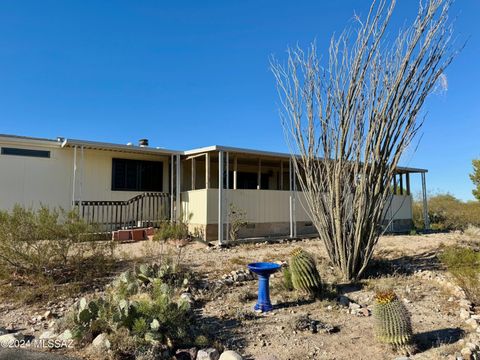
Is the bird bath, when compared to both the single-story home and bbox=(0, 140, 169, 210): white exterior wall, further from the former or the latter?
bbox=(0, 140, 169, 210): white exterior wall

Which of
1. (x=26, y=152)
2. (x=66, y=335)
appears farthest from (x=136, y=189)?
(x=66, y=335)

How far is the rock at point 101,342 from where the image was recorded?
373cm

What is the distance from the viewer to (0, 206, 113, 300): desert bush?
6.16 m

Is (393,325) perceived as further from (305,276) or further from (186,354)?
(186,354)

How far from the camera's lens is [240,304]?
5305mm

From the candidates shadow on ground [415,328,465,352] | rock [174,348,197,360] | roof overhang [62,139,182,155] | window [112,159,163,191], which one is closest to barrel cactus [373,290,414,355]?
shadow on ground [415,328,465,352]

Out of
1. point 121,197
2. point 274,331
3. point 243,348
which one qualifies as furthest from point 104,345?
point 121,197

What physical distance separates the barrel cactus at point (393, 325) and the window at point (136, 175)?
10.5 m

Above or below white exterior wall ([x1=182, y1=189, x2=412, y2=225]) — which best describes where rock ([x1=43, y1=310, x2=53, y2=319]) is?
below

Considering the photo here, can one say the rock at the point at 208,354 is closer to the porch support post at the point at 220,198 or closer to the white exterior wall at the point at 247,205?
the porch support post at the point at 220,198

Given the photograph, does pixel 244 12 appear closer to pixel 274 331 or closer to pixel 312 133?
pixel 312 133

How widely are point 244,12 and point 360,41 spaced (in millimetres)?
5495

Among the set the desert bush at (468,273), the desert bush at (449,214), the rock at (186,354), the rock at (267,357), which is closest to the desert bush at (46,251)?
the rock at (186,354)

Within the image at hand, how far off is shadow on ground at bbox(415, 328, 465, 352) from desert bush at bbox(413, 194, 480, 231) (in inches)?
654
